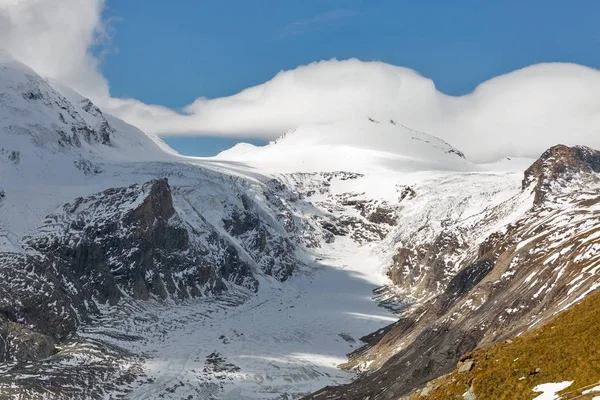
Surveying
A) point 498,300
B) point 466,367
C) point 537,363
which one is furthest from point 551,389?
point 498,300

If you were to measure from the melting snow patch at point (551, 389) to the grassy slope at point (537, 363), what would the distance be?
1.35 ft

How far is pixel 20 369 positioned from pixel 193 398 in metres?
39.6

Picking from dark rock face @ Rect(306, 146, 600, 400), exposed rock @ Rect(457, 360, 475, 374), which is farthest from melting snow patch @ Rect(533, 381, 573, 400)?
dark rock face @ Rect(306, 146, 600, 400)

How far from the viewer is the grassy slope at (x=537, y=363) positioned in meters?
46.7

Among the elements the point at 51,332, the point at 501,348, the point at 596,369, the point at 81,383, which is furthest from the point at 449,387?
the point at 51,332

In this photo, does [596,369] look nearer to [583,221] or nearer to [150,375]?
[583,221]

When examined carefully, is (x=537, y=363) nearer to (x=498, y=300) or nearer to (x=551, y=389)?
(x=551, y=389)

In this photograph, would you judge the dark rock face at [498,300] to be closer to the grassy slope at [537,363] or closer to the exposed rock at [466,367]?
the grassy slope at [537,363]

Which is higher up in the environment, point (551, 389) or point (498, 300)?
point (551, 389)

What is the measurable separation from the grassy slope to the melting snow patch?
16.2 inches

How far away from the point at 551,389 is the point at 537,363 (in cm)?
380

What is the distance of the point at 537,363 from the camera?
49562 millimetres

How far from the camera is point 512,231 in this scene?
190 m

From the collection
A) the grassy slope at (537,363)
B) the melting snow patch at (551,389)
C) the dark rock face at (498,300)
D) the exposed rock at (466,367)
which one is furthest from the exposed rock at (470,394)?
the dark rock face at (498,300)
